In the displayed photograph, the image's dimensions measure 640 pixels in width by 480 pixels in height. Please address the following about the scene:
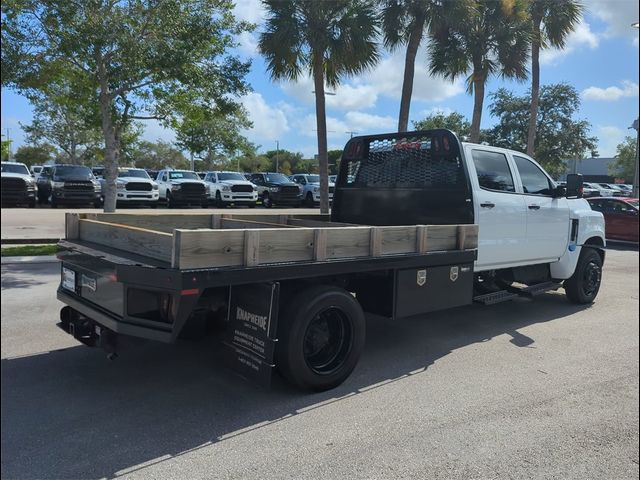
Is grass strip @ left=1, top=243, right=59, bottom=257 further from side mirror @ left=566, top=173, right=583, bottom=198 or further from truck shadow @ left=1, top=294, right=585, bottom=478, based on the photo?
side mirror @ left=566, top=173, right=583, bottom=198

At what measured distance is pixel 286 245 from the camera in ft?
12.4

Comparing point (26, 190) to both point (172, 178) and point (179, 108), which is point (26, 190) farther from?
point (179, 108)


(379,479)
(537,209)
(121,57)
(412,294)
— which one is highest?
(121,57)

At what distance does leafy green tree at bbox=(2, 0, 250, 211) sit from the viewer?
8352 mm

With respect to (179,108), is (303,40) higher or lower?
higher

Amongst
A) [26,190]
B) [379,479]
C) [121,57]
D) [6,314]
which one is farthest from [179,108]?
[26,190]

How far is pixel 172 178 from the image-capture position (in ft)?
82.5

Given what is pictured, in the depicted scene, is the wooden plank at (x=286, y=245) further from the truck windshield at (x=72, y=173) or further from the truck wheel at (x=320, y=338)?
the truck windshield at (x=72, y=173)

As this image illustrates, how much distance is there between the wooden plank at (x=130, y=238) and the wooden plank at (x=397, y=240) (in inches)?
70.8

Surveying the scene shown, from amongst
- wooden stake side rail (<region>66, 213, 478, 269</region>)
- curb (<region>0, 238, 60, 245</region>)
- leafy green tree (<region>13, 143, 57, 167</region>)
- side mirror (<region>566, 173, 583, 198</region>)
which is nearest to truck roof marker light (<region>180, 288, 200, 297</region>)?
wooden stake side rail (<region>66, 213, 478, 269</region>)

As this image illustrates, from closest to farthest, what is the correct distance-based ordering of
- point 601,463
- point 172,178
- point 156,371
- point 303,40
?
point 601,463 → point 156,371 → point 303,40 → point 172,178

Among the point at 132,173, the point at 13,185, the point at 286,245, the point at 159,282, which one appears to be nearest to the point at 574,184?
the point at 286,245

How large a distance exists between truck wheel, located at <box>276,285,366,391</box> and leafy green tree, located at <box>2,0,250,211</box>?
654cm

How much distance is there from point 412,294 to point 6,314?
4791 mm
